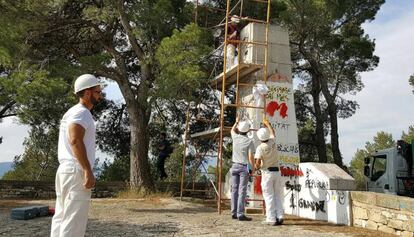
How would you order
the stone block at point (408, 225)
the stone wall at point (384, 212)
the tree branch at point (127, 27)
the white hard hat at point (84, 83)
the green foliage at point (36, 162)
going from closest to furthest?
the white hard hat at point (84, 83) < the stone block at point (408, 225) < the stone wall at point (384, 212) < the tree branch at point (127, 27) < the green foliage at point (36, 162)

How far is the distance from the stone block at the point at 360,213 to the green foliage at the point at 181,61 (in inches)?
211

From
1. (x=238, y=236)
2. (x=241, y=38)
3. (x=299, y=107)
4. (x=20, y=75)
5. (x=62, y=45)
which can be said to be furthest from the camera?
(x=299, y=107)

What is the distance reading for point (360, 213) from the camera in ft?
25.7

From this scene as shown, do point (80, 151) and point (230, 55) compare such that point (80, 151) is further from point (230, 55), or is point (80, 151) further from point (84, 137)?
point (230, 55)

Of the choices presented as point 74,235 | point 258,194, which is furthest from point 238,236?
point 258,194

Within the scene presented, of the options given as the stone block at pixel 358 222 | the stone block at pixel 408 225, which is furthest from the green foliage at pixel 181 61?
the stone block at pixel 408 225

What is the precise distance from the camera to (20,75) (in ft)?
35.7

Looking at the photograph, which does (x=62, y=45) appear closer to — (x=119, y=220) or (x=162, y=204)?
(x=162, y=204)

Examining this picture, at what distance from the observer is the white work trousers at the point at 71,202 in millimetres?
3834

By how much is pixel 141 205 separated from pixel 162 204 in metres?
0.62

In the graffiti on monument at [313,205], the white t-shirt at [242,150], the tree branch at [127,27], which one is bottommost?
the graffiti on monument at [313,205]

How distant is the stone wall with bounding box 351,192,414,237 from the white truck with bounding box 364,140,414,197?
26.5ft

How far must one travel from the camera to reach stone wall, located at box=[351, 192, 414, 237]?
22.0ft

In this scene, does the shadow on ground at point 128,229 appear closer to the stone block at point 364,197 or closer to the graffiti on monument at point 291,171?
the stone block at point 364,197
